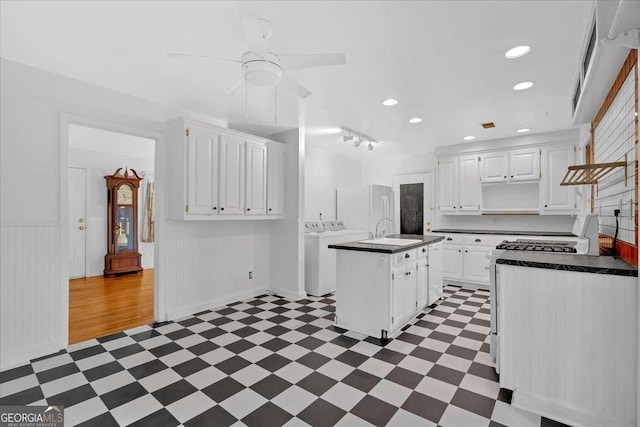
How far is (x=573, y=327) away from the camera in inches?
69.7

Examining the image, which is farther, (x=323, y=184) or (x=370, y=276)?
(x=323, y=184)

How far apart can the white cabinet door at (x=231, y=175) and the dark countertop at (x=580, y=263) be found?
2883 mm

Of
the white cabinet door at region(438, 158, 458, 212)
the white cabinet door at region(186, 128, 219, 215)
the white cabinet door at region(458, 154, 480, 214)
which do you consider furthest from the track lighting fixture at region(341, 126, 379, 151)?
the white cabinet door at region(186, 128, 219, 215)

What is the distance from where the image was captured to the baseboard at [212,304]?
3.53m

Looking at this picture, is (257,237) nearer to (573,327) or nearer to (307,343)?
(307,343)

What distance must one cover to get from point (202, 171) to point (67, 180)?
1.19 m

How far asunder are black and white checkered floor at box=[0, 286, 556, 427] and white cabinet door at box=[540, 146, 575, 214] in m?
2.74

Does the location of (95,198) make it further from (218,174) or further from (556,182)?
(556,182)

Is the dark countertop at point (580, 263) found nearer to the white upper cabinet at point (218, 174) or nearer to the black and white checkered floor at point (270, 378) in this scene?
the black and white checkered floor at point (270, 378)

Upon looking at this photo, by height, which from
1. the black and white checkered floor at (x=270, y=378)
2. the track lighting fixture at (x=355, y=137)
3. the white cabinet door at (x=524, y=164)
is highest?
the track lighting fixture at (x=355, y=137)

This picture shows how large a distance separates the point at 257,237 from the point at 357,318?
6.80 feet

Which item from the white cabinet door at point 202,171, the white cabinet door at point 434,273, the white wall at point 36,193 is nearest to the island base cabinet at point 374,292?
the white cabinet door at point 434,273

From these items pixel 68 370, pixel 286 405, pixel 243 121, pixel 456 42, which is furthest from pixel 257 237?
pixel 456 42

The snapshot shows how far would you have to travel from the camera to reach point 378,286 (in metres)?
2.96
